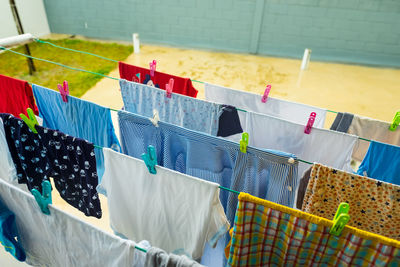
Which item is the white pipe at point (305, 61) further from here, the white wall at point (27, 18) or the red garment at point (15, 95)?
the white wall at point (27, 18)

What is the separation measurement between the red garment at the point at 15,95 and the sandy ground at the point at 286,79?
6.39 ft

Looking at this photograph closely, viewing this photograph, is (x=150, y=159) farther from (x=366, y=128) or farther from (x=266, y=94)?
(x=366, y=128)

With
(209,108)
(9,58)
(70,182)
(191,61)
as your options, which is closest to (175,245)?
(70,182)

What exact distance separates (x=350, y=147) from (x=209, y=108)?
0.90m

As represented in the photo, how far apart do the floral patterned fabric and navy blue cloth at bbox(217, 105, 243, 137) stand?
2.28 feet

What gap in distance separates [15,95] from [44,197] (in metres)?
1.24

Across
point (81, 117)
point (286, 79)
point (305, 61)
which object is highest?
point (81, 117)

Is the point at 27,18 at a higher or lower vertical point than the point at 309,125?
lower

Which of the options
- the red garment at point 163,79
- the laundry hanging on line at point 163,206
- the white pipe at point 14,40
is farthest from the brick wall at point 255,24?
the laundry hanging on line at point 163,206

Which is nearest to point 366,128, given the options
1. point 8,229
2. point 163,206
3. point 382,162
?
point 382,162

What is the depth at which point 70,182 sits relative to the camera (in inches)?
65.8

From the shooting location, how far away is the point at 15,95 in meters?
1.97

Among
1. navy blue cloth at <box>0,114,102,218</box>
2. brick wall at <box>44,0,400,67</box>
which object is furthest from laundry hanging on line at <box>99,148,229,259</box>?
brick wall at <box>44,0,400,67</box>

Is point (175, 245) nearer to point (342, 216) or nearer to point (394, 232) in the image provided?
point (342, 216)
